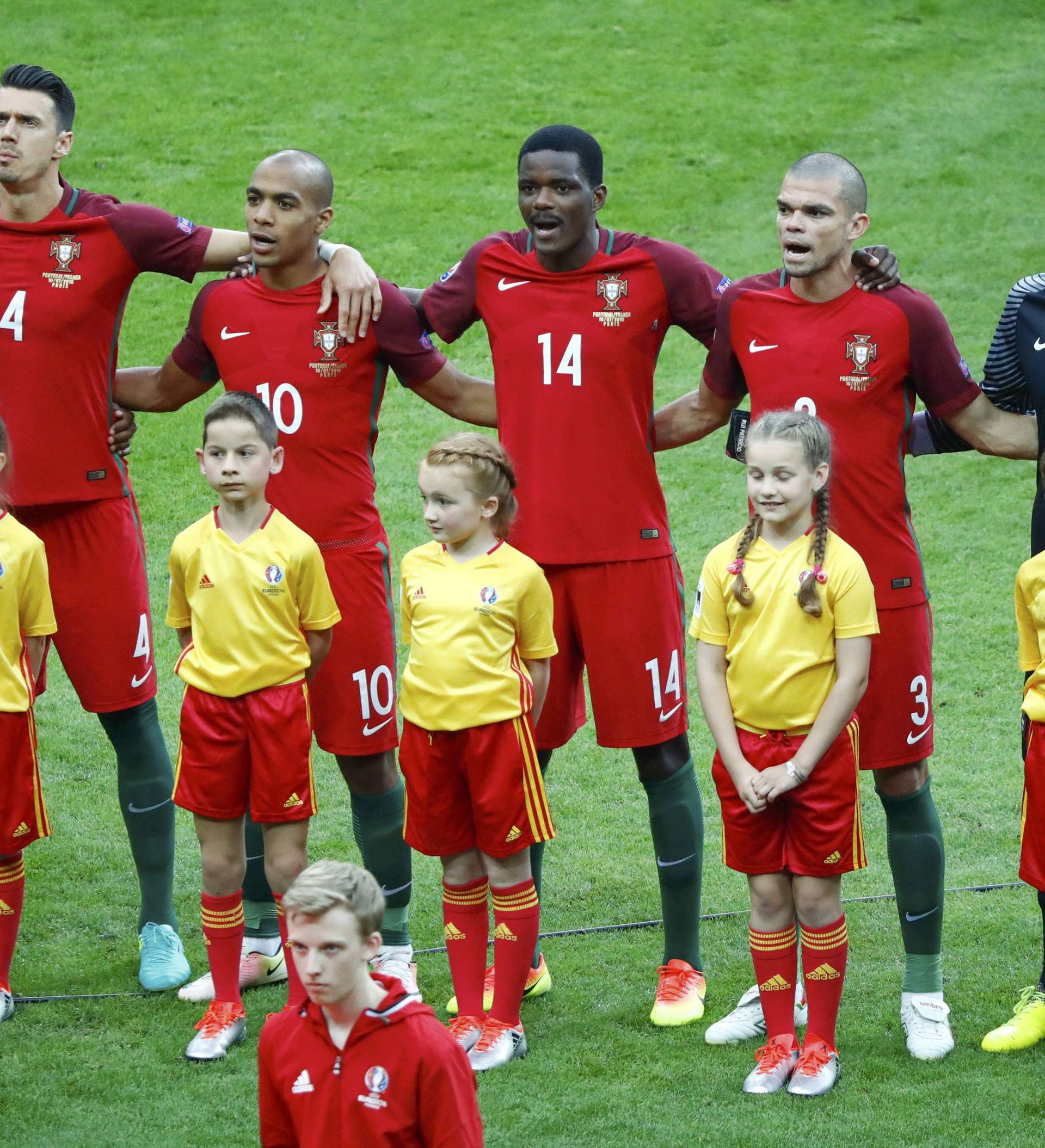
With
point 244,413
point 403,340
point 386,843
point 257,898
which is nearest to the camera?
point 244,413

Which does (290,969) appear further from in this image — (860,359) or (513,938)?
(860,359)

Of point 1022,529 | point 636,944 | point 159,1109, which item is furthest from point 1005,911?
point 1022,529

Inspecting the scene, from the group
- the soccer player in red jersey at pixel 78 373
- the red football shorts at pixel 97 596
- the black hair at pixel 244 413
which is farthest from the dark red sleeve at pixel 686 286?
the red football shorts at pixel 97 596

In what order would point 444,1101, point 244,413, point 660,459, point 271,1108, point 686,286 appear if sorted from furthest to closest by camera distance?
1. point 660,459
2. point 686,286
3. point 244,413
4. point 271,1108
5. point 444,1101

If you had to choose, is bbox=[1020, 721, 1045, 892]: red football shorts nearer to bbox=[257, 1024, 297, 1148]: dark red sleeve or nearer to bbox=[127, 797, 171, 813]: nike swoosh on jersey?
bbox=[257, 1024, 297, 1148]: dark red sleeve

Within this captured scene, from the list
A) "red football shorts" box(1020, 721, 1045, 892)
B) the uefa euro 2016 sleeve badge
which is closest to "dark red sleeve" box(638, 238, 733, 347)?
the uefa euro 2016 sleeve badge

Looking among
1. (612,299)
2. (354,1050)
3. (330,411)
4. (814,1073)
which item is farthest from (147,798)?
(354,1050)

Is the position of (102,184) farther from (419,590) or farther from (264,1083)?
(264,1083)

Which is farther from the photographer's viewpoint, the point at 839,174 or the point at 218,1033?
the point at 218,1033

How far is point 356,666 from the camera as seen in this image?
473 cm

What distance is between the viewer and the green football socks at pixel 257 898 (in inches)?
200

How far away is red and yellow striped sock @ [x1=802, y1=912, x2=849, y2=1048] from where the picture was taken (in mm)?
4203

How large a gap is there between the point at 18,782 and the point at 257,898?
95cm

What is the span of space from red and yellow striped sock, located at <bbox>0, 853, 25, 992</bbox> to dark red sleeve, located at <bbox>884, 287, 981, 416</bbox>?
2.74 m
